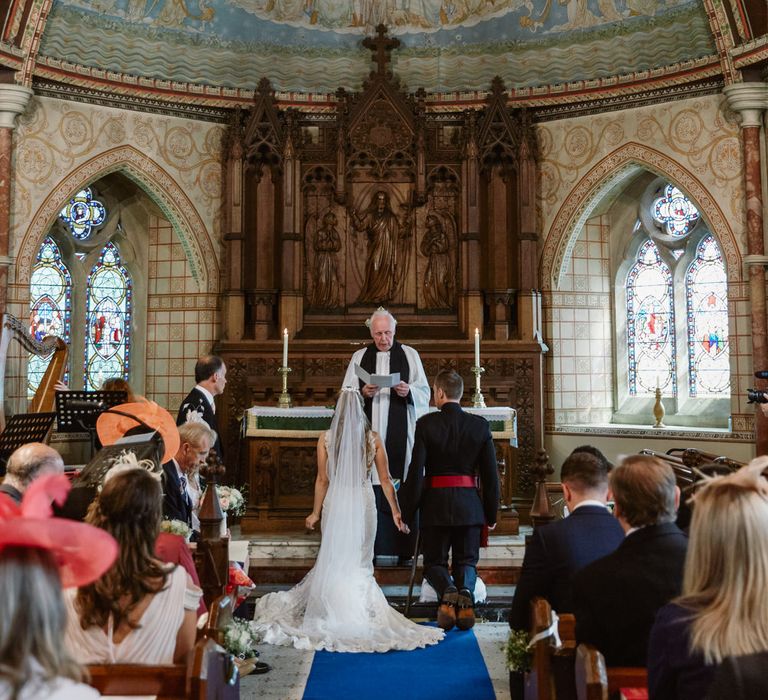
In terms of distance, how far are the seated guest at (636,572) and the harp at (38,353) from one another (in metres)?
7.84

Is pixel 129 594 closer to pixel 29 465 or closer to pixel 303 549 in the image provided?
pixel 29 465

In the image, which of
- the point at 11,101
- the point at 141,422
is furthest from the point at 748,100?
the point at 11,101

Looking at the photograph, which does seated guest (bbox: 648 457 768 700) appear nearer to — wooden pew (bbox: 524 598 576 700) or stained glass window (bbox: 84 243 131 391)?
wooden pew (bbox: 524 598 576 700)

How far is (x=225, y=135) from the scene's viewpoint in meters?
11.9

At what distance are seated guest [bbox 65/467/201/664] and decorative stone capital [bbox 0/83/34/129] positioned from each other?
8.59m

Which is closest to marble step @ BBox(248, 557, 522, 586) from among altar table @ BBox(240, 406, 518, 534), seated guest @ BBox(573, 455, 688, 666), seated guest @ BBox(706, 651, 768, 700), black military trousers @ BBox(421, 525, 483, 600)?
altar table @ BBox(240, 406, 518, 534)

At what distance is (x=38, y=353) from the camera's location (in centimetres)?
1006

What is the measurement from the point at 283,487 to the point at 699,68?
6916mm

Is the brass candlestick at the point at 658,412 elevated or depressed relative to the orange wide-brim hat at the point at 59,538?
A: elevated

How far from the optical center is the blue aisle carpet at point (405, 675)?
5051 millimetres

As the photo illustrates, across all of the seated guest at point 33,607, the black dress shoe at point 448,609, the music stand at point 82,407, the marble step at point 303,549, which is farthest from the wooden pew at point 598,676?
the music stand at point 82,407

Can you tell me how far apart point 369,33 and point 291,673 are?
934 centimetres

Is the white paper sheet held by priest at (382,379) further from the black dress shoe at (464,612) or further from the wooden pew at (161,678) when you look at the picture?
the wooden pew at (161,678)

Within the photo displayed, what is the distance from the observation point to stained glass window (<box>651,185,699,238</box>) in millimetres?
12551
